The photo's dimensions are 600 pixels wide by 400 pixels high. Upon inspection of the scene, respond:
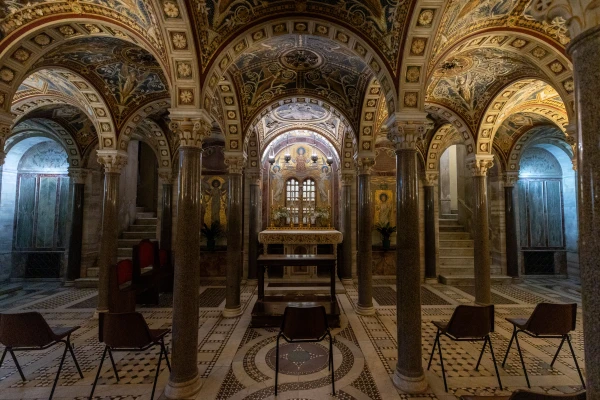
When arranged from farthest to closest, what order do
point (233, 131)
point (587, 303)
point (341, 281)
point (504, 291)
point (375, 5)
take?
point (341, 281) → point (504, 291) → point (233, 131) → point (375, 5) → point (587, 303)

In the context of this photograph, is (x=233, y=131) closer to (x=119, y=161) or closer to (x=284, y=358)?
(x=119, y=161)

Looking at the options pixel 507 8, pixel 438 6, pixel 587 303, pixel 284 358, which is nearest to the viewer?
pixel 587 303

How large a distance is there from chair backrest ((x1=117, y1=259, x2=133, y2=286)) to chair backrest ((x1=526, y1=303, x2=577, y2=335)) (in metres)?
8.76

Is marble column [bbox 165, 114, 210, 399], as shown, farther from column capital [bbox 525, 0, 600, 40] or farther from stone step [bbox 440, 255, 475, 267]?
stone step [bbox 440, 255, 475, 267]

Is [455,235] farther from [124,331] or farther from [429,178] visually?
[124,331]

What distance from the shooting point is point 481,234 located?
7742 mm

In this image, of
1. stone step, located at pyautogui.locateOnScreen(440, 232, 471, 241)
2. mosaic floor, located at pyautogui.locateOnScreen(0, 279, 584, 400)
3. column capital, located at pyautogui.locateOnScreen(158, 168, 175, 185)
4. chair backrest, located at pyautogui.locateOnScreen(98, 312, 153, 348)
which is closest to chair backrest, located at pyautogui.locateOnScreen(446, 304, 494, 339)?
mosaic floor, located at pyautogui.locateOnScreen(0, 279, 584, 400)

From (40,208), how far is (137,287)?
25.1ft

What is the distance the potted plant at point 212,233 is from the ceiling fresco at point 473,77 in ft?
30.2

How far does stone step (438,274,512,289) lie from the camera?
1091 cm

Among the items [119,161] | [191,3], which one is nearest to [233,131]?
[119,161]

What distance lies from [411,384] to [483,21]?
5996 mm

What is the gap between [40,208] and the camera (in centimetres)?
1184

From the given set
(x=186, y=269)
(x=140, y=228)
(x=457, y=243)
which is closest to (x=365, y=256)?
(x=186, y=269)
